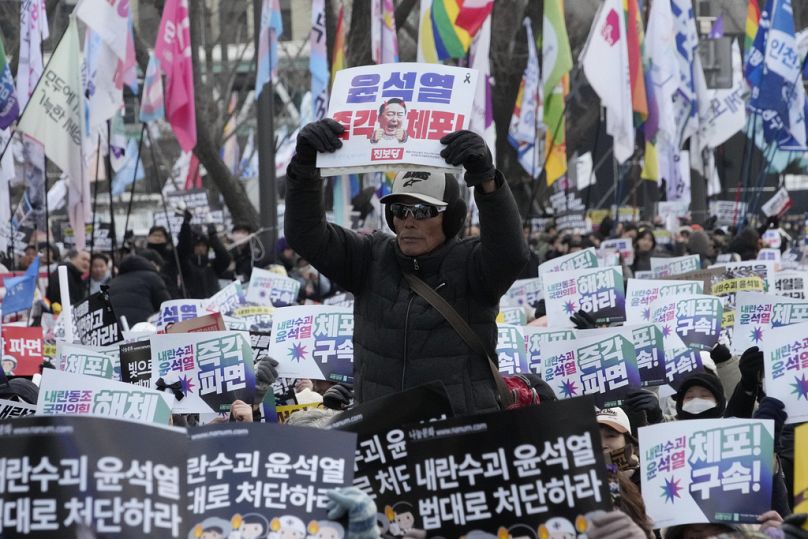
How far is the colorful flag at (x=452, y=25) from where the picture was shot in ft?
68.7

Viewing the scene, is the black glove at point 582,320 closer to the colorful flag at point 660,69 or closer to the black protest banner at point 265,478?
the black protest banner at point 265,478

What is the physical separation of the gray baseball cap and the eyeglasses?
3 cm

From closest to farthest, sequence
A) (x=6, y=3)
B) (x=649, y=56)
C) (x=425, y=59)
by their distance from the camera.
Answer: (x=425, y=59) < (x=649, y=56) < (x=6, y=3)

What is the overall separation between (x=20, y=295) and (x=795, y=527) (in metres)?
9.66

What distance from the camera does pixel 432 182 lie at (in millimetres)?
5469

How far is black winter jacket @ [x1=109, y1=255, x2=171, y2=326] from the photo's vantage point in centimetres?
1255

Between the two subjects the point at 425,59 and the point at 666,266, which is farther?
the point at 425,59

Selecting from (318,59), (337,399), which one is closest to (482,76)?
(318,59)

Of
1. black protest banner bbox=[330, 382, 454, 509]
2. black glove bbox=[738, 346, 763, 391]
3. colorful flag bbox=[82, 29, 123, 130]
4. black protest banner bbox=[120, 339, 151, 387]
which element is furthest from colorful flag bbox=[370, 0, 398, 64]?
black protest banner bbox=[330, 382, 454, 509]

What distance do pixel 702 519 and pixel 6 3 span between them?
1010 inches

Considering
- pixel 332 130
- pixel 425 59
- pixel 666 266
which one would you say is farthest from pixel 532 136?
pixel 332 130

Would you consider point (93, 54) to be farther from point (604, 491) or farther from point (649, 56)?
point (604, 491)

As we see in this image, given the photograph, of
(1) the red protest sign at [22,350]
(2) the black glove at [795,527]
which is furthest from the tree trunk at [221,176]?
(2) the black glove at [795,527]

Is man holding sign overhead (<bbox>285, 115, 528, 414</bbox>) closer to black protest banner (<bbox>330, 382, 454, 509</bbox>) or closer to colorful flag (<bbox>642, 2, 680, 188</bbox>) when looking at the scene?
black protest banner (<bbox>330, 382, 454, 509</bbox>)
